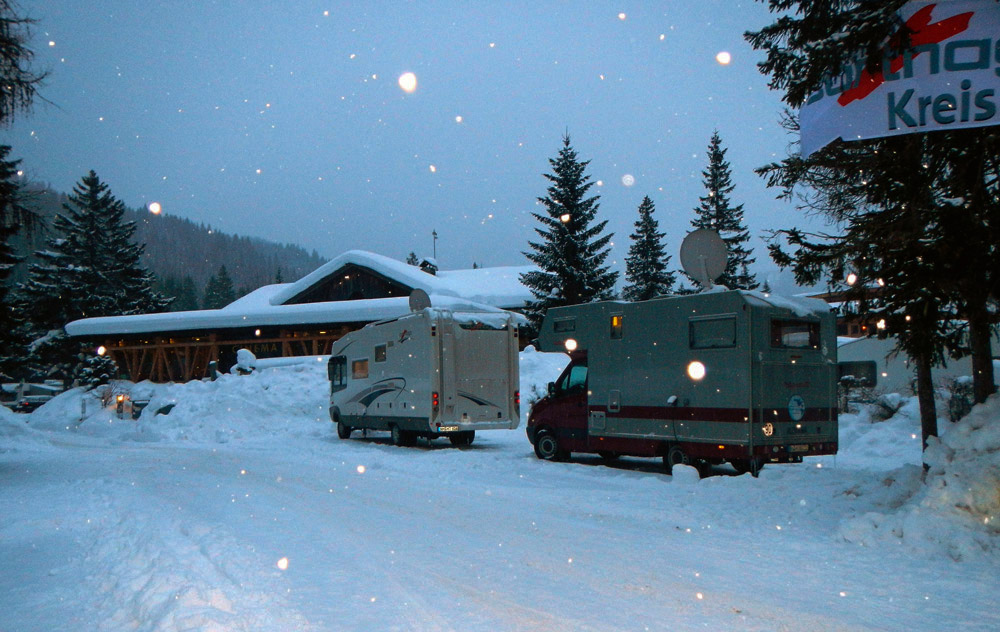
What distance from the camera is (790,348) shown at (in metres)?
11.6

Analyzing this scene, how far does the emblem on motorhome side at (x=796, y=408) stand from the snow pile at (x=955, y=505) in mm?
3749

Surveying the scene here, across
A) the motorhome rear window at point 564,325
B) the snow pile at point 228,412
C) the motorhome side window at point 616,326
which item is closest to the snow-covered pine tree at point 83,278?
the snow pile at point 228,412

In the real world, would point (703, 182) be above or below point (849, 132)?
above

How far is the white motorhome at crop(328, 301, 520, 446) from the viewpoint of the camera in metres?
17.0

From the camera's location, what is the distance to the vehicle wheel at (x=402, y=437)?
18.4 m

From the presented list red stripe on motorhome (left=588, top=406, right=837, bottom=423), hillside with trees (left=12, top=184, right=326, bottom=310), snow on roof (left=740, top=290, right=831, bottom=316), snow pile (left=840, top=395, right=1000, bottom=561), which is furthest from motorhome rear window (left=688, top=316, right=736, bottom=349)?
hillside with trees (left=12, top=184, right=326, bottom=310)

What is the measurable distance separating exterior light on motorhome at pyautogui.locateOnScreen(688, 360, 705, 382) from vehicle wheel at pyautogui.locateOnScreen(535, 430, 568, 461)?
3723 mm

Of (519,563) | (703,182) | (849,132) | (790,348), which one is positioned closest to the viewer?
(519,563)

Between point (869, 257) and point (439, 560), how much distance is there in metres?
5.94

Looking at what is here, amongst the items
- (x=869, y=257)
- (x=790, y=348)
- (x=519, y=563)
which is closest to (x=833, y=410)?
(x=790, y=348)

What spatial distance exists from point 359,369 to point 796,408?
12374 mm

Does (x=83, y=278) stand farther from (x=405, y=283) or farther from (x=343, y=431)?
(x=343, y=431)

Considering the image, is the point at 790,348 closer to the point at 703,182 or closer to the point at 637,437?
the point at 637,437

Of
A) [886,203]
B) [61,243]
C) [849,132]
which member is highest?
[61,243]
